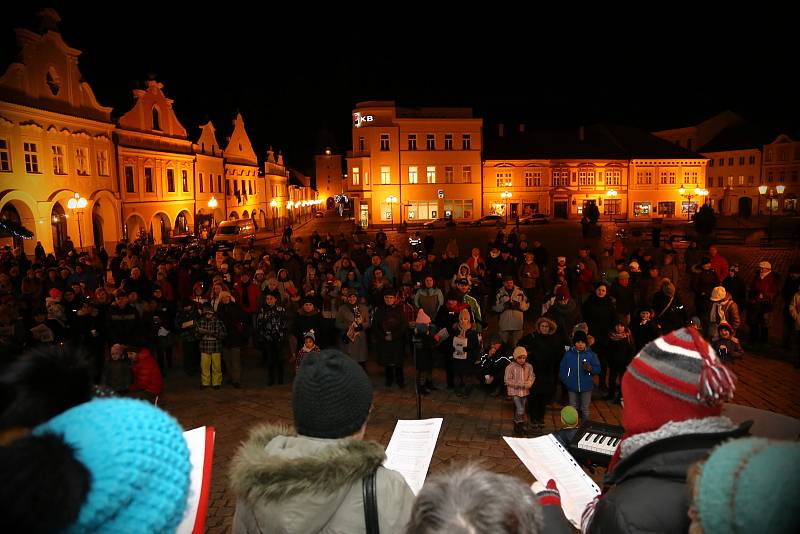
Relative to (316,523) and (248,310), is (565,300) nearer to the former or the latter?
(248,310)

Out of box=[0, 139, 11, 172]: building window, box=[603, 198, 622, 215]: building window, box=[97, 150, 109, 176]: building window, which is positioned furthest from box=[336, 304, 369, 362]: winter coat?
box=[603, 198, 622, 215]: building window

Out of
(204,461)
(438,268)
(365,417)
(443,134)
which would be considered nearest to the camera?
(204,461)

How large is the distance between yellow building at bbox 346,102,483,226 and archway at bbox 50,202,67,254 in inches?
1154

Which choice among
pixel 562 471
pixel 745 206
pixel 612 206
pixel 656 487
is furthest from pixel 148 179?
pixel 745 206

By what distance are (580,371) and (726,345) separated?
2649 millimetres

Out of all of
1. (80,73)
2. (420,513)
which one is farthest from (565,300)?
(80,73)

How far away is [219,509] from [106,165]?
108 feet

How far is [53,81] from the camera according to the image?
29609 millimetres

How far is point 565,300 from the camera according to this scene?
1009 cm

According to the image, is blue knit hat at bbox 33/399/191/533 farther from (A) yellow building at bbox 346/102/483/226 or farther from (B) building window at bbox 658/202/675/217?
(B) building window at bbox 658/202/675/217

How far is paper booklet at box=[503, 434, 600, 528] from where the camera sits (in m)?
2.80

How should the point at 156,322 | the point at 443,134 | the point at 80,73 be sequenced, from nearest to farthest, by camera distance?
1. the point at 156,322
2. the point at 80,73
3. the point at 443,134

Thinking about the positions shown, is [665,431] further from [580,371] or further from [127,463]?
[580,371]

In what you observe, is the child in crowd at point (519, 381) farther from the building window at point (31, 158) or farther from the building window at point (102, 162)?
the building window at point (102, 162)
